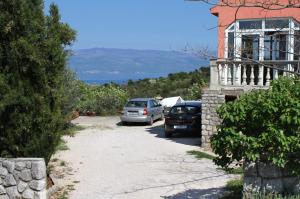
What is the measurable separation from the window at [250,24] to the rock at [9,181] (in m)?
12.2

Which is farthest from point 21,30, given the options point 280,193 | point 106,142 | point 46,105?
point 106,142

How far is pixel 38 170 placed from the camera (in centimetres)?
961

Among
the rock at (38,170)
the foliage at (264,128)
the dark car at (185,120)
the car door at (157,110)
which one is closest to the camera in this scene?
the foliage at (264,128)

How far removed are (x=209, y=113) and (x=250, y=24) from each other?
396 centimetres

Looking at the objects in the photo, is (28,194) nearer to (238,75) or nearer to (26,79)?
(26,79)

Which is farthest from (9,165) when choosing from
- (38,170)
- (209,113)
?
(209,113)

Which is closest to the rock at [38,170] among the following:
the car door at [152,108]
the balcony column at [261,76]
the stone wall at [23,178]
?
the stone wall at [23,178]

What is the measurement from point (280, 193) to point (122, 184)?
473 centimetres

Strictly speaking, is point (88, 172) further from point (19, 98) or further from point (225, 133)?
point (225, 133)

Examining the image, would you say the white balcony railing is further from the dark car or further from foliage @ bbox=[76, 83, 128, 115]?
foliage @ bbox=[76, 83, 128, 115]

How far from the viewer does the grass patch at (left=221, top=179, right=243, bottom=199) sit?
10.2 metres

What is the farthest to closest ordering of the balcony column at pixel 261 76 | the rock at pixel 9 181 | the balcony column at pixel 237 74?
the balcony column at pixel 237 74 < the balcony column at pixel 261 76 < the rock at pixel 9 181

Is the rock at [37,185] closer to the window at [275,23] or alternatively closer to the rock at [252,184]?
the rock at [252,184]

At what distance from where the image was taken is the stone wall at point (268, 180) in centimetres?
852
